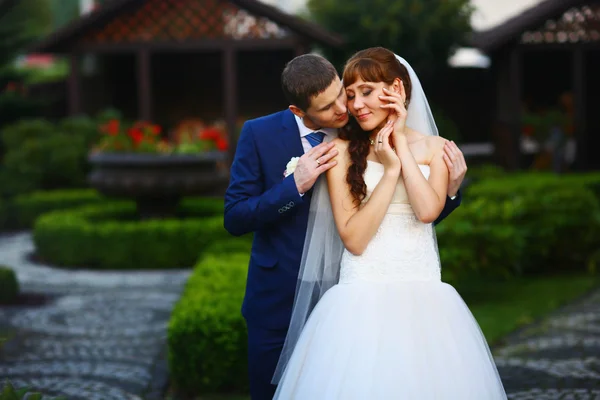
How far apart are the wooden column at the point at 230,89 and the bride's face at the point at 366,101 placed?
14063 millimetres

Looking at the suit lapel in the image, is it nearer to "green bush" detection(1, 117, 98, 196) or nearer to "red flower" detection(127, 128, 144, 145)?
"red flower" detection(127, 128, 144, 145)

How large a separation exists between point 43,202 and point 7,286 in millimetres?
6652

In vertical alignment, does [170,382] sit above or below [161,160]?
below

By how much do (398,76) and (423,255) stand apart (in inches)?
27.7

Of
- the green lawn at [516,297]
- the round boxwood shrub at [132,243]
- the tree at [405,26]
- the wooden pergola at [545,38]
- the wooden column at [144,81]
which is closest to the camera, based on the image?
the green lawn at [516,297]

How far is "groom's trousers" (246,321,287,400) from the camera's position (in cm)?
385

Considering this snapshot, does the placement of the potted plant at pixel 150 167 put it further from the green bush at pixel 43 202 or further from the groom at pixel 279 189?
the groom at pixel 279 189

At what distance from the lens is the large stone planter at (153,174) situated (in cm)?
1200

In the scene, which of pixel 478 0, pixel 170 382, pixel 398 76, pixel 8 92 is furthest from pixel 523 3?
pixel 398 76

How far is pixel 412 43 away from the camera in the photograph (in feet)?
69.9

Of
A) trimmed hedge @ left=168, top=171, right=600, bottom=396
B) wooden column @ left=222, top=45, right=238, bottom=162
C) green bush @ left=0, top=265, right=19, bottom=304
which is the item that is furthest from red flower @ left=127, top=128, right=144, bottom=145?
wooden column @ left=222, top=45, right=238, bottom=162

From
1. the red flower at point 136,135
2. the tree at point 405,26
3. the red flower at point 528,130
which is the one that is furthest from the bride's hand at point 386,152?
the tree at point 405,26

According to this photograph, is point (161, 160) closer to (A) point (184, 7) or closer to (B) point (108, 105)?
(A) point (184, 7)

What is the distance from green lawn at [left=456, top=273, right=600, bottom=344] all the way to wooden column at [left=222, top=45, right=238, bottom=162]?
8661mm
